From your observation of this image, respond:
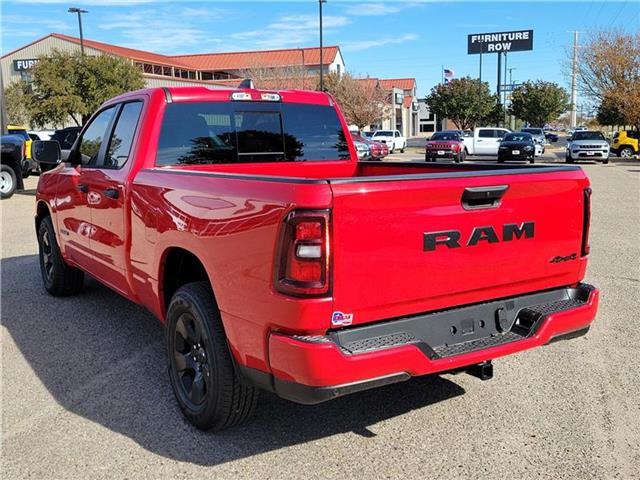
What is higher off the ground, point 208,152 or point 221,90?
point 221,90

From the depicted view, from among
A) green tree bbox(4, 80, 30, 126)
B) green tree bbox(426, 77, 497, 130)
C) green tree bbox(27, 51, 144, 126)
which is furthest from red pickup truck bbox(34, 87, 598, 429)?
green tree bbox(426, 77, 497, 130)

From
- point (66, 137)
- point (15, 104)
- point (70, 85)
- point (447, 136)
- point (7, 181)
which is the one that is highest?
point (70, 85)

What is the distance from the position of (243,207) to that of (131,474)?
1.49 m

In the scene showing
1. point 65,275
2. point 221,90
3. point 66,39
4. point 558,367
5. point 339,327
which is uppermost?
point 66,39

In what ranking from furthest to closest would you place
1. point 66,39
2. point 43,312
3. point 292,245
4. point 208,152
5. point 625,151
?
point 66,39
point 625,151
point 43,312
point 208,152
point 292,245

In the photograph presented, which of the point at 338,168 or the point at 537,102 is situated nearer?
the point at 338,168

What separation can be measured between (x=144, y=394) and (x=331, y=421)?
1.30 m

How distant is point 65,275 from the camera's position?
20.8ft

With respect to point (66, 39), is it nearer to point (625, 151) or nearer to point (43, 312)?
point (625, 151)

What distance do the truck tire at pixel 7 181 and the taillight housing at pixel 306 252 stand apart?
15629mm

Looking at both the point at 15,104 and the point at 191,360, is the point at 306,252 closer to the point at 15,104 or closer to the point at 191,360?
the point at 191,360

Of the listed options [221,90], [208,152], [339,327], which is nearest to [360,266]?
[339,327]

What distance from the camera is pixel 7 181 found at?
16.2 meters

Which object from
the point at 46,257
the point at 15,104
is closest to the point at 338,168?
the point at 46,257
